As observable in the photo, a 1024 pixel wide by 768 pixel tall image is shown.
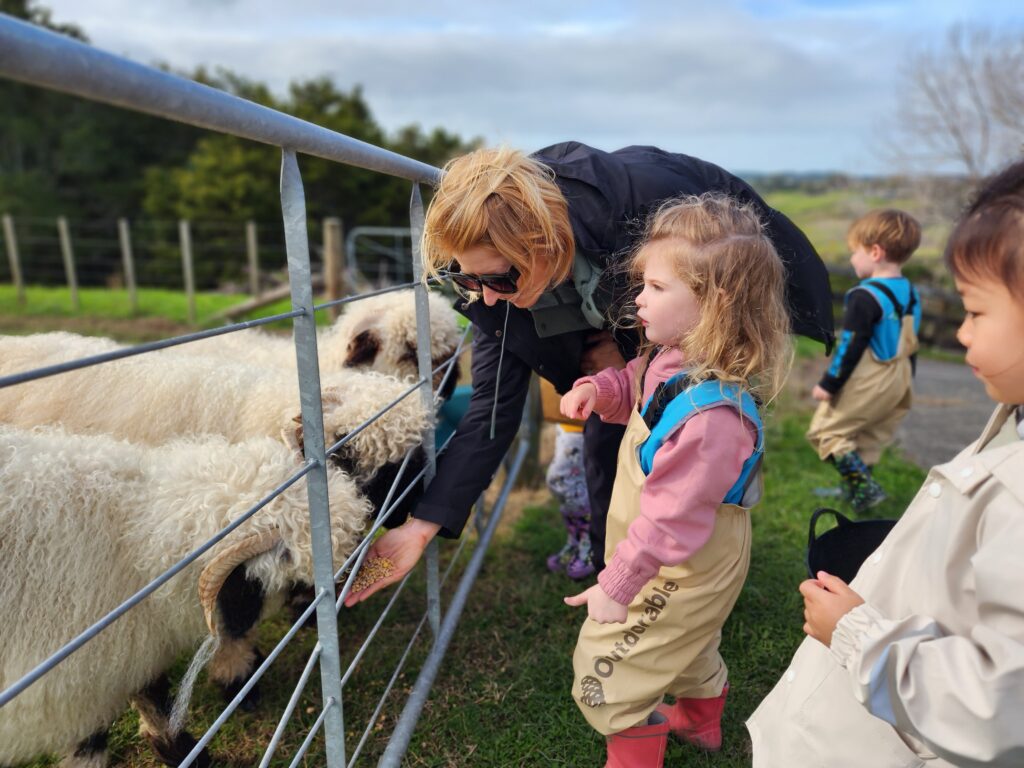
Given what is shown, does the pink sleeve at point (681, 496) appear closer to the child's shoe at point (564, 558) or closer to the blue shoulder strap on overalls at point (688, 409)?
the blue shoulder strap on overalls at point (688, 409)

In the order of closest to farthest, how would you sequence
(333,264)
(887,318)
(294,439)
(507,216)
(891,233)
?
(507,216) → (294,439) → (891,233) → (887,318) → (333,264)

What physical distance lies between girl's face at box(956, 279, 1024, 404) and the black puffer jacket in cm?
88

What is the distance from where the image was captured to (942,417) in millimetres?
7164

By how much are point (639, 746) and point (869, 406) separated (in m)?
3.09

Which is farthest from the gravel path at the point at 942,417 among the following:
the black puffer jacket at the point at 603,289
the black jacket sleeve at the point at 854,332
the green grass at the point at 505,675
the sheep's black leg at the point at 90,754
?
the sheep's black leg at the point at 90,754

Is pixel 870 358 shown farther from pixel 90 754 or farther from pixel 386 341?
pixel 90 754

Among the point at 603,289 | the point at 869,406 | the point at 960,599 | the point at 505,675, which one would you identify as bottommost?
the point at 505,675

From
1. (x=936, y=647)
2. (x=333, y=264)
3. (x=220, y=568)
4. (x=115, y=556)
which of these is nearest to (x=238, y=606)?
(x=220, y=568)

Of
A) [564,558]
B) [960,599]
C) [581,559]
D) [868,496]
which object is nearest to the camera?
[960,599]

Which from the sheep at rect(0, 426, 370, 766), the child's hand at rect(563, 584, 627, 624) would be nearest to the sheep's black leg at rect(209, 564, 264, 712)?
the sheep at rect(0, 426, 370, 766)

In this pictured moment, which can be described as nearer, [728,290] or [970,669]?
[970,669]

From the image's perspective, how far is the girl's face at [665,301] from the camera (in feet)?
5.72

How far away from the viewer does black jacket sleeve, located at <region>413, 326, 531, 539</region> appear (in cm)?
219

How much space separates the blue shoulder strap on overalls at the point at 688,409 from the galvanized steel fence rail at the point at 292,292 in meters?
0.74
